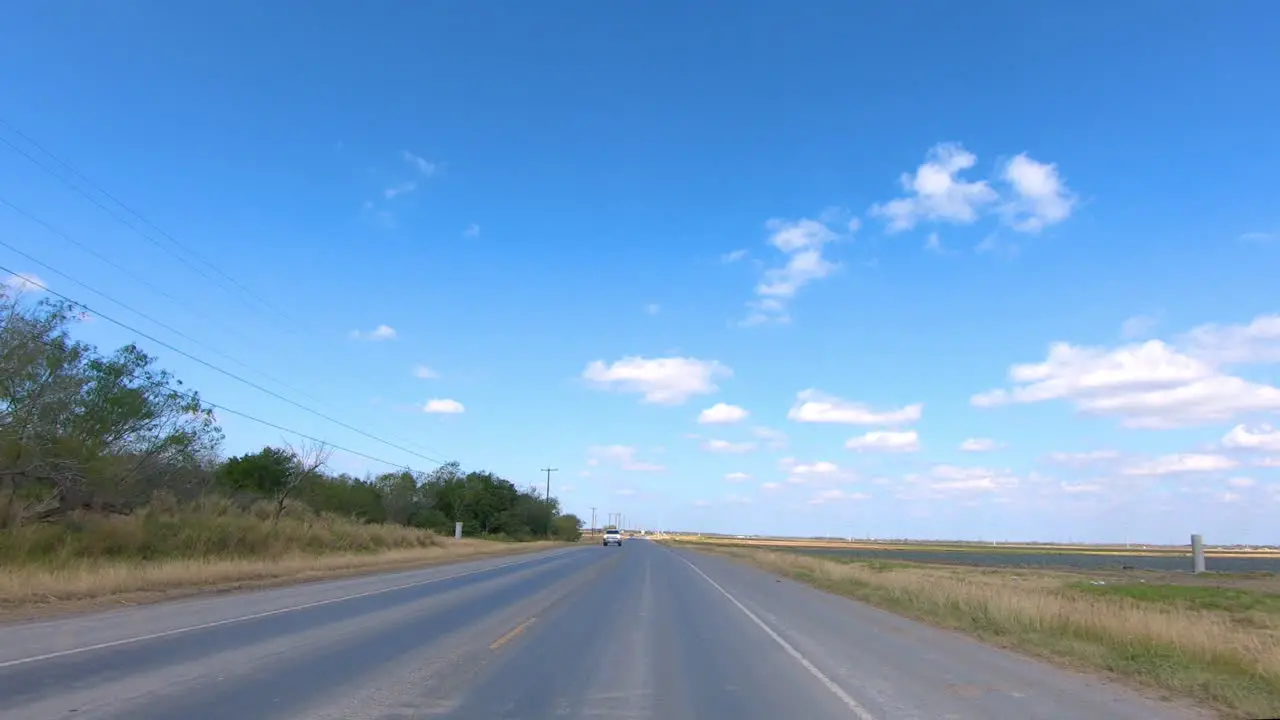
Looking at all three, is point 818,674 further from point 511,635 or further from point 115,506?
point 115,506

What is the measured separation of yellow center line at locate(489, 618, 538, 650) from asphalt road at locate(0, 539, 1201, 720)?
1.8 inches

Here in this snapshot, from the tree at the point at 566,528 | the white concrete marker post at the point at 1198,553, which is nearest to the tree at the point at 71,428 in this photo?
the white concrete marker post at the point at 1198,553

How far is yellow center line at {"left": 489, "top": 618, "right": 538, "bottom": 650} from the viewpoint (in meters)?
12.9

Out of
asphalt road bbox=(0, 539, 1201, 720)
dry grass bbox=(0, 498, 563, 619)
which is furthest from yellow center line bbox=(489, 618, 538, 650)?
dry grass bbox=(0, 498, 563, 619)

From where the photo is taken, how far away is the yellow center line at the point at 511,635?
1291cm

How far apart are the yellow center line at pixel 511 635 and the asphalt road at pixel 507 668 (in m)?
0.05

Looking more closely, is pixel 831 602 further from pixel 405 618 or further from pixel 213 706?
pixel 213 706

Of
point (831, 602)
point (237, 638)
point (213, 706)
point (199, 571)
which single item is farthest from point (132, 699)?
point (831, 602)

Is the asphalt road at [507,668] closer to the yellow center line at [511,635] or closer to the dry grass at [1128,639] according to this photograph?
the yellow center line at [511,635]

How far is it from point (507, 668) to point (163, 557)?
22.3 metres

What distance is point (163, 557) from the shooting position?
28.2 m

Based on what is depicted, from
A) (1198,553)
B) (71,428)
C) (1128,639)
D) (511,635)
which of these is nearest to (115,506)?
(71,428)

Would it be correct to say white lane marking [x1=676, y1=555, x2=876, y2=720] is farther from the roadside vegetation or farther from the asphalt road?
the roadside vegetation

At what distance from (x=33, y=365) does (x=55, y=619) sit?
15.0 metres
